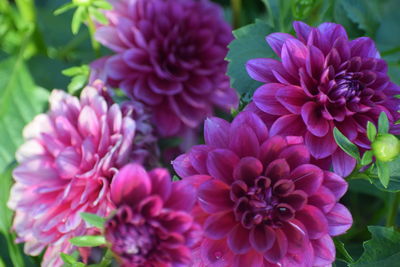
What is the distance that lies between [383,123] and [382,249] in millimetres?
173

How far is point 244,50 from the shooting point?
70cm

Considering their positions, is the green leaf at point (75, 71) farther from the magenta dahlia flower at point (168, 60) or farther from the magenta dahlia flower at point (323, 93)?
the magenta dahlia flower at point (323, 93)

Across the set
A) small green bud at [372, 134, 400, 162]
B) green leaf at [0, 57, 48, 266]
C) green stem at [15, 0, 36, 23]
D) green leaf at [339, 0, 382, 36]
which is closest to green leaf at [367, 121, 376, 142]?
small green bud at [372, 134, 400, 162]

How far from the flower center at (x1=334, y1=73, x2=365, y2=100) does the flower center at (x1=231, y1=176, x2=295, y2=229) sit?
11 centimetres

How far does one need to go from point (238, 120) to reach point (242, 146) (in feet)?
0.09

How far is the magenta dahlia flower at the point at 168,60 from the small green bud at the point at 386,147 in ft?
1.11

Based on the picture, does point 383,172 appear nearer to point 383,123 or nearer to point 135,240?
point 383,123

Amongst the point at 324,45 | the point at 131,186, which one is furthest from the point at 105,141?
the point at 324,45

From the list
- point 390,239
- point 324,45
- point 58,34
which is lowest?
point 390,239

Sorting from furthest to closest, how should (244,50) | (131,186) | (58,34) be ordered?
(58,34) → (244,50) → (131,186)

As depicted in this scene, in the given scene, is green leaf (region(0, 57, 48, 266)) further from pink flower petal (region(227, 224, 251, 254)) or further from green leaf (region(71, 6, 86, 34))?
pink flower petal (region(227, 224, 251, 254))

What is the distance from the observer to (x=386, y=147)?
19.4 inches

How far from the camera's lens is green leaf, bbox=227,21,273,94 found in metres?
0.66

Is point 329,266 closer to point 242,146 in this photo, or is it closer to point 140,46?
point 242,146
